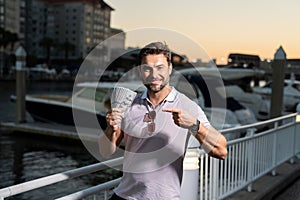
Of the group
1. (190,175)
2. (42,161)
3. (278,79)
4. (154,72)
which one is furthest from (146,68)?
(42,161)

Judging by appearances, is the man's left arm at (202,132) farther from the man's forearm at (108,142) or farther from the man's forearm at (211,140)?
the man's forearm at (108,142)

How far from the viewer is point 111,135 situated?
2104mm

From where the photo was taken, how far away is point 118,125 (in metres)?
2.06

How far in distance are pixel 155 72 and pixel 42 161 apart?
9614mm

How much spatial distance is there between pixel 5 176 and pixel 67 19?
452 ft

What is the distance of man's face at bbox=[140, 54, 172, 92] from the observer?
203cm

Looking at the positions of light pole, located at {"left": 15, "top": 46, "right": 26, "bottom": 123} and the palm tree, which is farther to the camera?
the palm tree

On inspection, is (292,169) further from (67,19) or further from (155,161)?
(67,19)

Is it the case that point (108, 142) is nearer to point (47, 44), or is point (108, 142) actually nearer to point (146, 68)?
point (146, 68)

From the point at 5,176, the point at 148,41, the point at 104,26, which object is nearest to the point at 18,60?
the point at 5,176

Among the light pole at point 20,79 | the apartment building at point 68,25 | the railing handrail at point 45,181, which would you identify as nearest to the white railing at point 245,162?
the railing handrail at point 45,181

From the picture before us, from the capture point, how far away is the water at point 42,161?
8639 millimetres

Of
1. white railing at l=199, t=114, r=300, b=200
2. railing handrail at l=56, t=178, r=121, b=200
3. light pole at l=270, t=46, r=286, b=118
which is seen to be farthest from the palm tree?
railing handrail at l=56, t=178, r=121, b=200

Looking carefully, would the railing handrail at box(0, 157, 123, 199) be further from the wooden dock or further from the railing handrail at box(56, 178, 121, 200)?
the wooden dock
